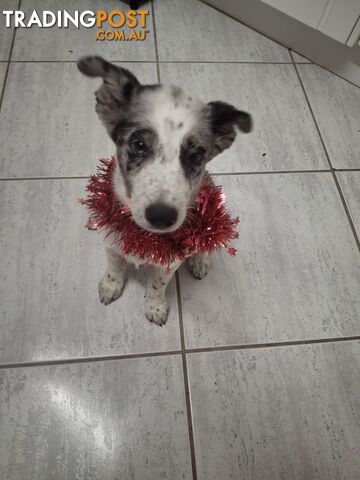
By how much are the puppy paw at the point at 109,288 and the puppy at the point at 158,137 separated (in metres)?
0.40

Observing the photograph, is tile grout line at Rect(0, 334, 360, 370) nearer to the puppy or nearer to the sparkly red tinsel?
the sparkly red tinsel

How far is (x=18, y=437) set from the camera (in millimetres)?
1158

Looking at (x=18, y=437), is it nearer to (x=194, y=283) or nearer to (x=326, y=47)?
(x=194, y=283)

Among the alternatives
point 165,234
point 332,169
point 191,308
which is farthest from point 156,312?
point 332,169

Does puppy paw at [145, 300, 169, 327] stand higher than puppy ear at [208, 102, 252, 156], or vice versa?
puppy ear at [208, 102, 252, 156]

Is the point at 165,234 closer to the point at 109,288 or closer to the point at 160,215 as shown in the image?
the point at 160,215

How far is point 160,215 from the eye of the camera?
2.92 ft

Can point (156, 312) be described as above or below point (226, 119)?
below

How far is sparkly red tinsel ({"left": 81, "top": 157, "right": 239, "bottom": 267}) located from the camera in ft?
3.54

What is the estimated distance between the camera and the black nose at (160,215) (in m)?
0.89

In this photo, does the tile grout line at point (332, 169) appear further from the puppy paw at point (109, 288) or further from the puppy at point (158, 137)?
the puppy paw at point (109, 288)

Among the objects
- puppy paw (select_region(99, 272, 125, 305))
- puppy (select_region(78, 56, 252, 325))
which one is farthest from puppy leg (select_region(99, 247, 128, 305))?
puppy (select_region(78, 56, 252, 325))

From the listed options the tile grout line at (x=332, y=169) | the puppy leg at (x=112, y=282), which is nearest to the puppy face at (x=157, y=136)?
the puppy leg at (x=112, y=282)

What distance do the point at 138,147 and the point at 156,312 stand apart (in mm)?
641
